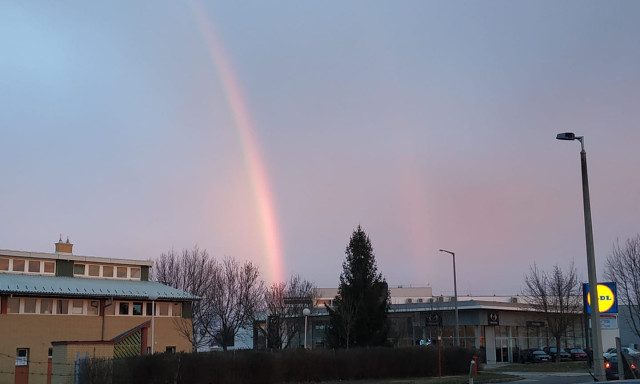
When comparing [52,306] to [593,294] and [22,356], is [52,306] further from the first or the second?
[593,294]

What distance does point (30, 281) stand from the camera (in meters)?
44.2

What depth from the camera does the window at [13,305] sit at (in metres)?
41.9

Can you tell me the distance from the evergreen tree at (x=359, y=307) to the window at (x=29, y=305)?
1894 cm

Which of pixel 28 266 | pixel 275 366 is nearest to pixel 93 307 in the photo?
pixel 28 266

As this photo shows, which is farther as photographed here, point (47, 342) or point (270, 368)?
point (47, 342)

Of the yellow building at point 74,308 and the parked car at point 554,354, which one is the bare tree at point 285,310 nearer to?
the yellow building at point 74,308

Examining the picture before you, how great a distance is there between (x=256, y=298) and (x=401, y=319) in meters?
16.2

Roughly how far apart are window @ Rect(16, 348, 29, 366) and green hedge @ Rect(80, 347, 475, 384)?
15.5 metres

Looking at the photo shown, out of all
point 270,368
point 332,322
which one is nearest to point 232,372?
point 270,368

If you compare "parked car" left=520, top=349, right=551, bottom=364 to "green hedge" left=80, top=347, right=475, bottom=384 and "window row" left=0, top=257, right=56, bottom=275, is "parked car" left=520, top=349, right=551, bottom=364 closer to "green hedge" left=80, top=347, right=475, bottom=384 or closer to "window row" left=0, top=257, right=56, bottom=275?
"green hedge" left=80, top=347, right=475, bottom=384

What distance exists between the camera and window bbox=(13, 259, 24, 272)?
152 feet

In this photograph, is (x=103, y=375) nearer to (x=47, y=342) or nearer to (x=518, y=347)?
(x=47, y=342)

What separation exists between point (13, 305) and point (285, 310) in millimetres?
25005

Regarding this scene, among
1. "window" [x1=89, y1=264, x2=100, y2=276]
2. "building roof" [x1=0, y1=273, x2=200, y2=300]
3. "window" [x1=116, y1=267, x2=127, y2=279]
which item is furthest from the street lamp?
"window" [x1=116, y1=267, x2=127, y2=279]
